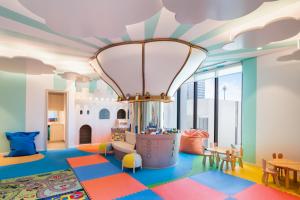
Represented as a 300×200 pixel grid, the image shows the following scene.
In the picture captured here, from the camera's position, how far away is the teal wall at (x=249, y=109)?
17.1ft

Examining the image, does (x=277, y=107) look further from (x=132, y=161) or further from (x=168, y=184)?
(x=132, y=161)

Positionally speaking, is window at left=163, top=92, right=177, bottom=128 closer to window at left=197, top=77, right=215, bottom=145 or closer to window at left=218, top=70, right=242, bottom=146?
window at left=197, top=77, right=215, bottom=145

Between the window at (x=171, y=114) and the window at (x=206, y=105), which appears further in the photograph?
the window at (x=171, y=114)

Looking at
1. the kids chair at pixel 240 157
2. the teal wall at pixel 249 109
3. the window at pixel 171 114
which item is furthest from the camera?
the window at pixel 171 114

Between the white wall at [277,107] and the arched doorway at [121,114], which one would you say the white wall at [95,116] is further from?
the white wall at [277,107]

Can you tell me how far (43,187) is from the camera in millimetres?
3561

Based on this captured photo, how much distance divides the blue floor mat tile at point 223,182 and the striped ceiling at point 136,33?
320 centimetres

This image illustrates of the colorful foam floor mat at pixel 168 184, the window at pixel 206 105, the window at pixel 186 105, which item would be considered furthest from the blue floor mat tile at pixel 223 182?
the window at pixel 186 105

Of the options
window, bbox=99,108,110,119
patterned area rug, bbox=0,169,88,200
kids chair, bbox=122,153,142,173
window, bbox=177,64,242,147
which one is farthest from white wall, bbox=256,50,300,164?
window, bbox=99,108,110,119

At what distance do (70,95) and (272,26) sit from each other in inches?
292

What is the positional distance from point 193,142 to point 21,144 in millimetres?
6347

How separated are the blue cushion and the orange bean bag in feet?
18.9

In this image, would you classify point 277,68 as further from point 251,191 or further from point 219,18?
point 219,18

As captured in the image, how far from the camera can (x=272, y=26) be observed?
2592 mm
